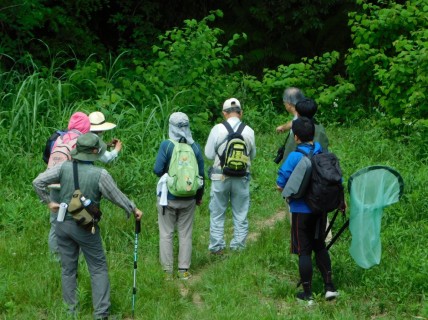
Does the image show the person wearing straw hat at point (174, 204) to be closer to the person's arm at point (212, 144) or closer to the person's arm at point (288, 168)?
the person's arm at point (212, 144)

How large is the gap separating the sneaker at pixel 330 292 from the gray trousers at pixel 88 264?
194cm

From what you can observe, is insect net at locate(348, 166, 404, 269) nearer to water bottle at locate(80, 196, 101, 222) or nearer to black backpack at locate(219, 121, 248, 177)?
black backpack at locate(219, 121, 248, 177)

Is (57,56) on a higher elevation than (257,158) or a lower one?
higher

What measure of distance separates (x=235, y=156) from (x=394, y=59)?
441cm

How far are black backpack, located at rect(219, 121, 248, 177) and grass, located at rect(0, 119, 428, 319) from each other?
87 centimetres

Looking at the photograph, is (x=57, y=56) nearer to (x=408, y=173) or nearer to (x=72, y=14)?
(x=72, y=14)

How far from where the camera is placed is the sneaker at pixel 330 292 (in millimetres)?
7305

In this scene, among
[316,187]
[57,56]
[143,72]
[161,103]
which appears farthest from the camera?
[57,56]

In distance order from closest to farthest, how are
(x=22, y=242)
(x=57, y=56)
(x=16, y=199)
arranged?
1. (x=22, y=242)
2. (x=16, y=199)
3. (x=57, y=56)

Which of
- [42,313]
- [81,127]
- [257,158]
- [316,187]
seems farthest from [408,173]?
[42,313]

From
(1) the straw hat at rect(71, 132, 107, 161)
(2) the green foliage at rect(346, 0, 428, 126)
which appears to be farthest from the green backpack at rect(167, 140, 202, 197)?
(2) the green foliage at rect(346, 0, 428, 126)

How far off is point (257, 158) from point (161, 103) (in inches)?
74.1

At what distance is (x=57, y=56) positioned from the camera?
51.0ft

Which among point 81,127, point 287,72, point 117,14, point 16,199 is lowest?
point 16,199
